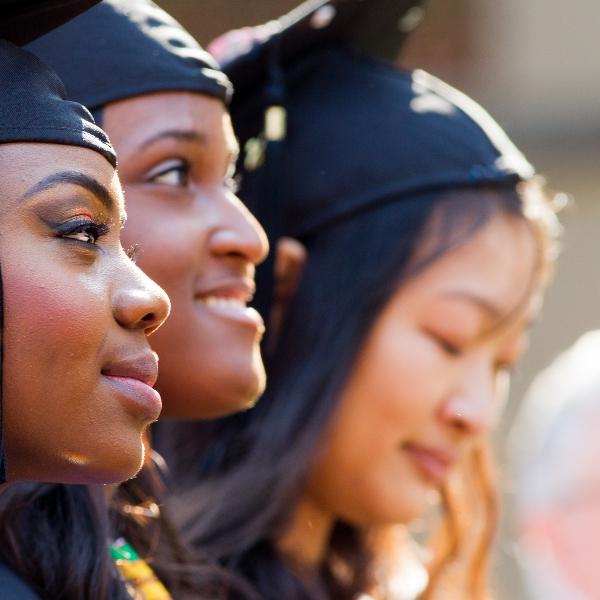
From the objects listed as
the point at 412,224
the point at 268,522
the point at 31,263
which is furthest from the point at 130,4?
the point at 268,522

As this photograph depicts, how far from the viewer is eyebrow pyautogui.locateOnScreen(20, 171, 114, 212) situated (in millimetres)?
1560

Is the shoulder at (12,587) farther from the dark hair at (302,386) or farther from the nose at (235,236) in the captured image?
the dark hair at (302,386)

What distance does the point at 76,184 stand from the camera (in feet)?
5.23

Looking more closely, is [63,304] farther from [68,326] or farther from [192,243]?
[192,243]

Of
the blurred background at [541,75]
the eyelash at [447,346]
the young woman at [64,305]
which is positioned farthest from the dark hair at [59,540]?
the blurred background at [541,75]

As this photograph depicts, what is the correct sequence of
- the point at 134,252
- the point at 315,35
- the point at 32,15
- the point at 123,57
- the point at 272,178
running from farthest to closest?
the point at 315,35
the point at 272,178
the point at 123,57
the point at 134,252
the point at 32,15

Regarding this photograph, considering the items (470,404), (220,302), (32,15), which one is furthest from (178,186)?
(470,404)

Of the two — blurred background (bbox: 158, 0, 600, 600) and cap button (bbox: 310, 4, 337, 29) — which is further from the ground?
A: cap button (bbox: 310, 4, 337, 29)

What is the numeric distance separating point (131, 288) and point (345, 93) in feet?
4.65

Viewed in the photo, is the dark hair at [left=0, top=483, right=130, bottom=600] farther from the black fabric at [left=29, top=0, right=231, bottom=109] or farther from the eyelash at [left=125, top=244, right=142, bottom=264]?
the black fabric at [left=29, top=0, right=231, bottom=109]

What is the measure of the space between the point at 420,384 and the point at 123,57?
3.41 ft

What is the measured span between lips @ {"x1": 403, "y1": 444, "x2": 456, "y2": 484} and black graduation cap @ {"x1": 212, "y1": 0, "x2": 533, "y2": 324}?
0.52 m

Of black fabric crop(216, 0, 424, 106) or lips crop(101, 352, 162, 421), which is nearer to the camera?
lips crop(101, 352, 162, 421)

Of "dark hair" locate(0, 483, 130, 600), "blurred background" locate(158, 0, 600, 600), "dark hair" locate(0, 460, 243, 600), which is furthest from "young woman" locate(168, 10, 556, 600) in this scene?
"blurred background" locate(158, 0, 600, 600)
